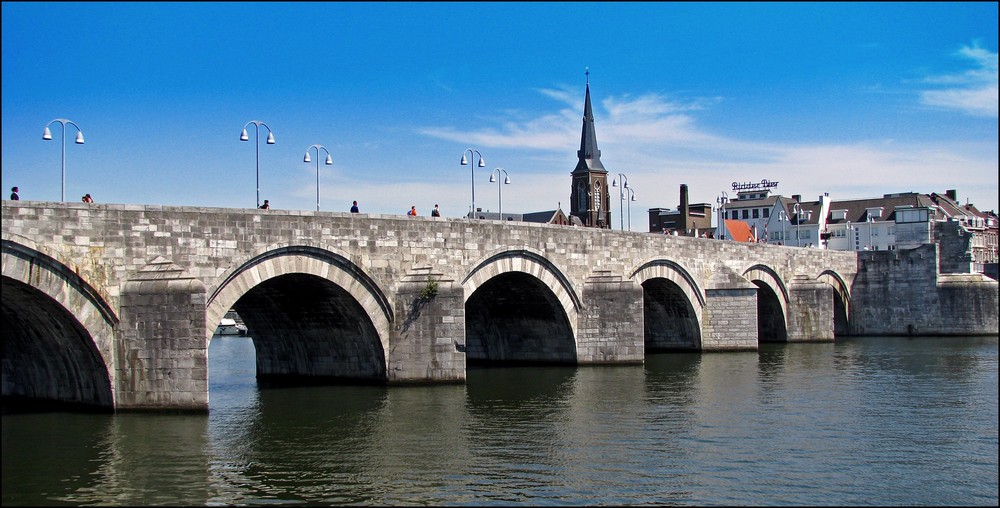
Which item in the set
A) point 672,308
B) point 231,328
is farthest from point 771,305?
point 231,328

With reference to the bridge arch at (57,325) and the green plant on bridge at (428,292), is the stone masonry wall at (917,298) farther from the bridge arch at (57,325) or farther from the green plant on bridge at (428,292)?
the bridge arch at (57,325)

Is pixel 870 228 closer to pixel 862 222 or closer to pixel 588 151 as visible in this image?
pixel 862 222

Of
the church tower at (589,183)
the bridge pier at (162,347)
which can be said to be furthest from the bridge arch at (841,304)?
the bridge pier at (162,347)

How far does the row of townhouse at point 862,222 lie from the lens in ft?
236

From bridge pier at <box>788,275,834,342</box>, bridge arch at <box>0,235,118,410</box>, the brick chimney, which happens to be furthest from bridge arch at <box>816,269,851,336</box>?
bridge arch at <box>0,235,118,410</box>

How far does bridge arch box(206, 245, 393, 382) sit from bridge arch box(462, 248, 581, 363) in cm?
477

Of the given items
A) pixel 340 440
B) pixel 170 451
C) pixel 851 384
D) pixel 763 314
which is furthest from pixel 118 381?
pixel 763 314

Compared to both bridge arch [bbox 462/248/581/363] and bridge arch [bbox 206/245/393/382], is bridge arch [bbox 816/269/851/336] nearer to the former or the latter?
bridge arch [bbox 462/248/581/363]

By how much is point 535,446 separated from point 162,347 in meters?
7.98

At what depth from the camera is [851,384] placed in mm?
27484

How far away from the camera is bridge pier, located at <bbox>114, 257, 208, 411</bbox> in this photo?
1998 cm

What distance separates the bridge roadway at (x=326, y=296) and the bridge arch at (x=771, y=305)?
5.25m

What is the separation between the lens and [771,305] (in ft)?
157

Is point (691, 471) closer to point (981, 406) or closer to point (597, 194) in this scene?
point (981, 406)
